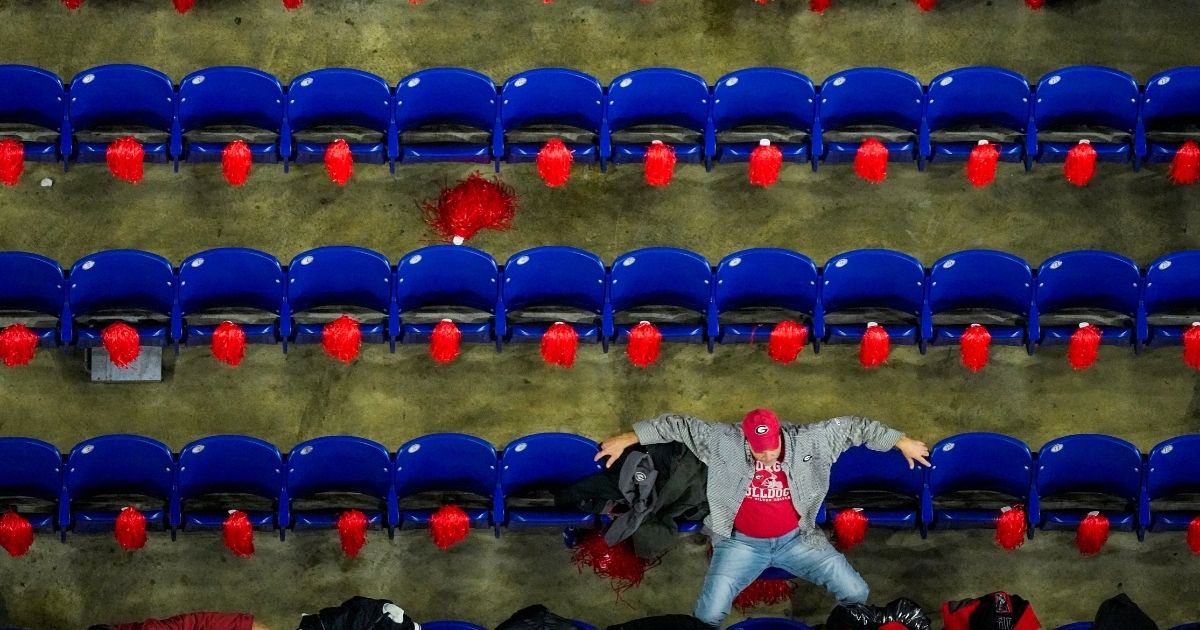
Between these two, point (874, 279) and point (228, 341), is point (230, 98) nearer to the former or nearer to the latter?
point (228, 341)

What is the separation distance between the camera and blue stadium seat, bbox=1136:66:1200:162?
19.5 ft

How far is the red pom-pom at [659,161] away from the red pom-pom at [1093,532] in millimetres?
1688

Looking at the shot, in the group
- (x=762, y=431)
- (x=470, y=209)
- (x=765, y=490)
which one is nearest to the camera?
(x=762, y=431)

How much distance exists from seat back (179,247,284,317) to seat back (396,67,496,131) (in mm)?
654

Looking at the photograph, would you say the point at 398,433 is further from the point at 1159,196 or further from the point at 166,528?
the point at 1159,196

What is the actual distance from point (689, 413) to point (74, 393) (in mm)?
2005

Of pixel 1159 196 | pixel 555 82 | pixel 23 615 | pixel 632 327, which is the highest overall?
pixel 555 82

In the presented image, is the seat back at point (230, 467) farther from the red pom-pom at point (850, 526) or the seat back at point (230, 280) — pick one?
the red pom-pom at point (850, 526)

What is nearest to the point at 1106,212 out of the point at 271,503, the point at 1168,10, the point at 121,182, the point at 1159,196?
the point at 1159,196

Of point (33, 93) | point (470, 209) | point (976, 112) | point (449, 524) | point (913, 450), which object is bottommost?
point (449, 524)

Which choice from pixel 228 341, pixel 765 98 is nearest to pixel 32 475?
pixel 228 341

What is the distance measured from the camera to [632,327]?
5672 mm

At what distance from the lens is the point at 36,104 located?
589cm

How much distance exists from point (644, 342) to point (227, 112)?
155cm
